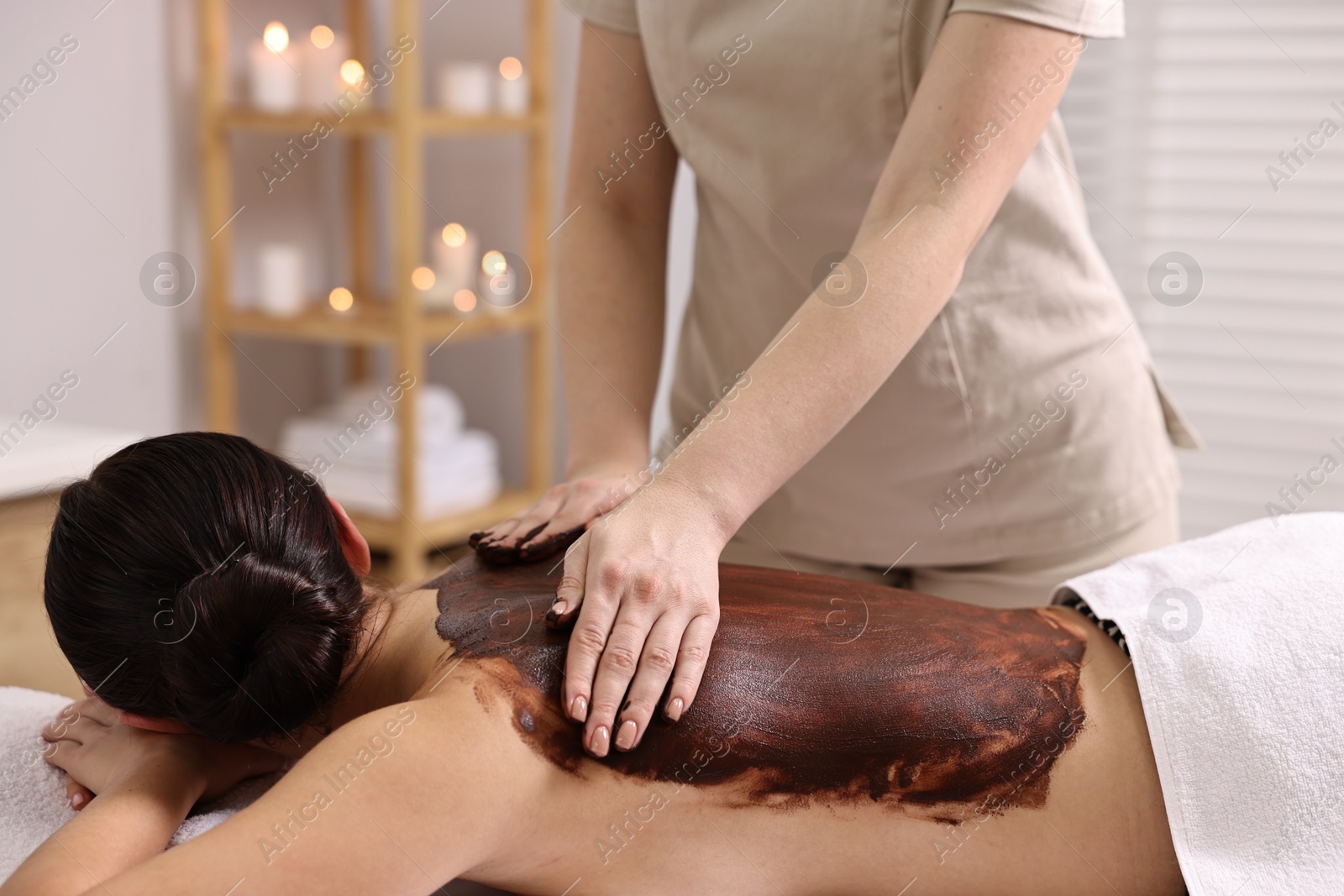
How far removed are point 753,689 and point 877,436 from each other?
42cm

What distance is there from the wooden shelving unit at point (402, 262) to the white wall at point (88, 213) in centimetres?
10

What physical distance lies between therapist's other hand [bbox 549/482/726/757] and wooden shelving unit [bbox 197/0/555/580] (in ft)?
5.90

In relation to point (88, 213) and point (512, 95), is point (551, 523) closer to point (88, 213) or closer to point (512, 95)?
point (88, 213)

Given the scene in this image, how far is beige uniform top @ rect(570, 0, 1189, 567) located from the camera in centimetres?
115

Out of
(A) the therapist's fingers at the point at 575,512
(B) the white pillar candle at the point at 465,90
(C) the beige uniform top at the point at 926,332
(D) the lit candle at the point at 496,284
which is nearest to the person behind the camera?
(A) the therapist's fingers at the point at 575,512

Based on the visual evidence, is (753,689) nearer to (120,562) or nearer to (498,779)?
(498,779)

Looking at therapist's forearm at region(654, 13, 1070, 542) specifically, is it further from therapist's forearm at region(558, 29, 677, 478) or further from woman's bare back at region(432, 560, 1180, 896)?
therapist's forearm at region(558, 29, 677, 478)

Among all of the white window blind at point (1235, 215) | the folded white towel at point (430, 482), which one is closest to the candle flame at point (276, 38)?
the folded white towel at point (430, 482)

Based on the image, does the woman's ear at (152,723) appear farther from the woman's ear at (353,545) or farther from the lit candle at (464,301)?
the lit candle at (464,301)

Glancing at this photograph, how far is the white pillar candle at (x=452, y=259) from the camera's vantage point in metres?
2.74

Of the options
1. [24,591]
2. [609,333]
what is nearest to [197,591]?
[609,333]

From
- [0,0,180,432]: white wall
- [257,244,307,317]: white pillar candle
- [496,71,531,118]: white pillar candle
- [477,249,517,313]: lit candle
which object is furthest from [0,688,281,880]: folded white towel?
[496,71,531,118]: white pillar candle

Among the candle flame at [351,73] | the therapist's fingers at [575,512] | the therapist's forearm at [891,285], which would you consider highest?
the candle flame at [351,73]

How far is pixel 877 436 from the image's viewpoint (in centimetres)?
122
